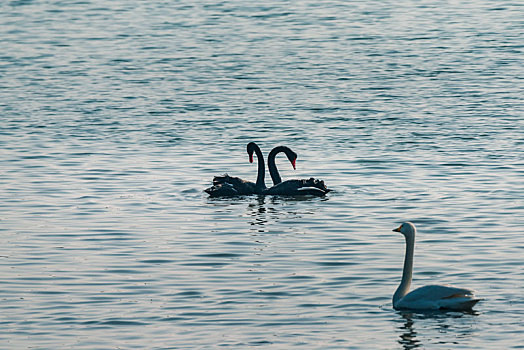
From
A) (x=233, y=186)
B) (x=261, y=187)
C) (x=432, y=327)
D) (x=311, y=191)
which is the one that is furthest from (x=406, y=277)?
(x=261, y=187)

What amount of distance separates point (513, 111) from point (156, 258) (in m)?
16.0

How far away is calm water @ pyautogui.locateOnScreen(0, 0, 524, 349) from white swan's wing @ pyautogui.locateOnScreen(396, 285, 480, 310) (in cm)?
19

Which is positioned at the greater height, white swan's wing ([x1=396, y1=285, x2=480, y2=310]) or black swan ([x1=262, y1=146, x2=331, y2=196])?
white swan's wing ([x1=396, y1=285, x2=480, y2=310])

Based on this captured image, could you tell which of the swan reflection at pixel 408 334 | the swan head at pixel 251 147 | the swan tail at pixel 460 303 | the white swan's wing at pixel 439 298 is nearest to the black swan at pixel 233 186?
the swan head at pixel 251 147

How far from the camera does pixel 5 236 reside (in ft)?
66.6

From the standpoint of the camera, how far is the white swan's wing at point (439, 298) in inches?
599

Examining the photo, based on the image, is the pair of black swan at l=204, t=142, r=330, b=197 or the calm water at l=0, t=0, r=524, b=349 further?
the pair of black swan at l=204, t=142, r=330, b=197

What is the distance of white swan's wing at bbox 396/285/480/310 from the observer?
15.2 metres

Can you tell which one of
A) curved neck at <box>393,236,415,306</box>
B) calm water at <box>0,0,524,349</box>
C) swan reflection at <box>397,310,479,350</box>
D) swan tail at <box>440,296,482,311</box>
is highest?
curved neck at <box>393,236,415,306</box>

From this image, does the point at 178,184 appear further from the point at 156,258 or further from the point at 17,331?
the point at 17,331

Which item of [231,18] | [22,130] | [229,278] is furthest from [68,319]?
[231,18]

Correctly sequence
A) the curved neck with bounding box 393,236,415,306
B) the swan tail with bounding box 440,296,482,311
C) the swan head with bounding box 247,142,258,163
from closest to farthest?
1. the swan tail with bounding box 440,296,482,311
2. the curved neck with bounding box 393,236,415,306
3. the swan head with bounding box 247,142,258,163

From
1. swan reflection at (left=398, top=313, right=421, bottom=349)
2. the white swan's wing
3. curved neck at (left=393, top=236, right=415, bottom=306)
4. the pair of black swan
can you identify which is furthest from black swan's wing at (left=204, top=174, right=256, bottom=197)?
swan reflection at (left=398, top=313, right=421, bottom=349)

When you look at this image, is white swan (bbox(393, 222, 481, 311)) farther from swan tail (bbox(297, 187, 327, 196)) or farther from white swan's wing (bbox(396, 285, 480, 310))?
swan tail (bbox(297, 187, 327, 196))
